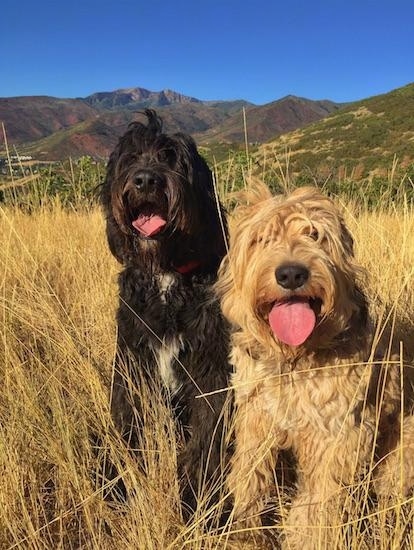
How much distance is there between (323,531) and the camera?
219cm

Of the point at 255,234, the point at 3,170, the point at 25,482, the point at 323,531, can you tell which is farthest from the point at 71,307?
the point at 323,531

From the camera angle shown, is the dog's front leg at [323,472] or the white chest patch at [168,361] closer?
the dog's front leg at [323,472]

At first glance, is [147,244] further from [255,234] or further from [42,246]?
[42,246]

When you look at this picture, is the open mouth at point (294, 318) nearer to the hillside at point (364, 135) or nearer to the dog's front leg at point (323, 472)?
the dog's front leg at point (323, 472)

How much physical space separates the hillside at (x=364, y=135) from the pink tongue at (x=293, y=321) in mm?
35184

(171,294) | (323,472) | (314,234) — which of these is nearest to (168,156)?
(171,294)

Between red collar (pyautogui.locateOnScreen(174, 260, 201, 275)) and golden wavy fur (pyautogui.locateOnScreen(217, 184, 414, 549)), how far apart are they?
36 cm

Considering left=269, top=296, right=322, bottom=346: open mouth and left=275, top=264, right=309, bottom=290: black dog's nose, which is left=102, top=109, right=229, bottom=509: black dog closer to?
left=269, top=296, right=322, bottom=346: open mouth

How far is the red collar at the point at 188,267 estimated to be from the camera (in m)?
2.99

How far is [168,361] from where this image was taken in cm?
295

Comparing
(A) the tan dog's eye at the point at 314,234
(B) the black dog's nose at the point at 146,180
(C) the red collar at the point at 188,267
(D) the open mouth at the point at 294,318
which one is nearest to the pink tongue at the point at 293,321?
(D) the open mouth at the point at 294,318

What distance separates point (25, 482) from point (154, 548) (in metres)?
0.75

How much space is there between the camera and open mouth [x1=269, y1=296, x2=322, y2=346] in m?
2.24

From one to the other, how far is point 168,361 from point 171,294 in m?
0.35
